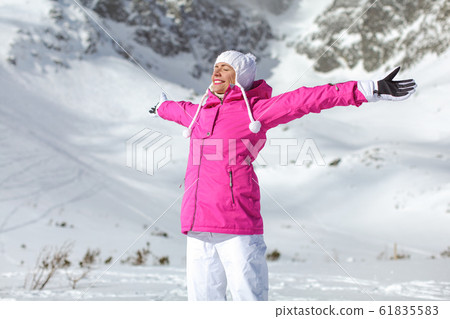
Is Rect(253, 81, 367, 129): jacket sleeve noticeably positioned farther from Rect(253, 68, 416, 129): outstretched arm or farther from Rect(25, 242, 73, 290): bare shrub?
Rect(25, 242, 73, 290): bare shrub

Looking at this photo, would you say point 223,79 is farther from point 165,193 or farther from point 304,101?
point 165,193

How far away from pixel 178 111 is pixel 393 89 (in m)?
1.19

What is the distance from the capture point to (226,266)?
7.41 feet

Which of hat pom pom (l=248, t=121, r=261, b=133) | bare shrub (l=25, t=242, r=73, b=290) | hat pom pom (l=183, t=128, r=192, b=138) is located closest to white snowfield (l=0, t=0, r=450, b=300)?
bare shrub (l=25, t=242, r=73, b=290)

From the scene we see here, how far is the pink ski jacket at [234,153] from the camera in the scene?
2219 millimetres

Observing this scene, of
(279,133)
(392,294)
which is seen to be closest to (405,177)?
(279,133)

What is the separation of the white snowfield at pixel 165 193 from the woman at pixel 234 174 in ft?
3.14

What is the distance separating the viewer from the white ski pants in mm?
2199

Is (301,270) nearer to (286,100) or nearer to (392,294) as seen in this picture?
(392,294)

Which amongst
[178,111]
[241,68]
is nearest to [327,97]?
[241,68]

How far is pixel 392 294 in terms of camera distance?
13.7 feet

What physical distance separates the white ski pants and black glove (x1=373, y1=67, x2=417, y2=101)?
35.6 inches

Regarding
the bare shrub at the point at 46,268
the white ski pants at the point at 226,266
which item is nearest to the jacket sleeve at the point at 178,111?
the white ski pants at the point at 226,266
